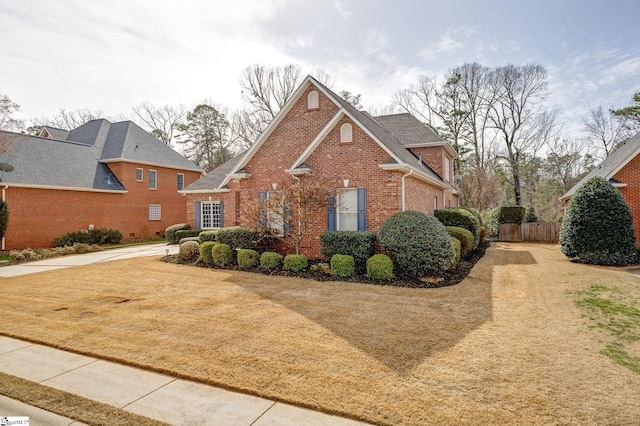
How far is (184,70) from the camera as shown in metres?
14.1

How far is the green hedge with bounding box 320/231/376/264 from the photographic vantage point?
11.1 m

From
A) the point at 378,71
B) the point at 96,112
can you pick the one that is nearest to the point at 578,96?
the point at 378,71

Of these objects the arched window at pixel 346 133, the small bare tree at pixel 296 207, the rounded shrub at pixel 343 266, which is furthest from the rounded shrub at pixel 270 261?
the arched window at pixel 346 133

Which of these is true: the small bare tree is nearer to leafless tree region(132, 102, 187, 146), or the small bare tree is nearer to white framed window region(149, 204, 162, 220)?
white framed window region(149, 204, 162, 220)

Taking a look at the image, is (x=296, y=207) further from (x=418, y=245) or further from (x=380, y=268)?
(x=418, y=245)

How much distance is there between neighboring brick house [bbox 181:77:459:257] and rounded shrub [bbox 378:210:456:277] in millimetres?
1262

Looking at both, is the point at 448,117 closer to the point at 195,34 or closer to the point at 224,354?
→ the point at 195,34

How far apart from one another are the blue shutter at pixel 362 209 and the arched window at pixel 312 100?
4434 mm

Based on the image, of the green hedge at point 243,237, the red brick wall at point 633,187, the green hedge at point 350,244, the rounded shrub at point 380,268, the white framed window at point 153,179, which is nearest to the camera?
the rounded shrub at point 380,268

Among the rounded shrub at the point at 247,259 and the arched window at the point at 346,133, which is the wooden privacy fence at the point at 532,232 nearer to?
the arched window at the point at 346,133

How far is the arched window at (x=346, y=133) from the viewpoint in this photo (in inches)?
492

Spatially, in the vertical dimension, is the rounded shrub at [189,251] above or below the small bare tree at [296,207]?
below

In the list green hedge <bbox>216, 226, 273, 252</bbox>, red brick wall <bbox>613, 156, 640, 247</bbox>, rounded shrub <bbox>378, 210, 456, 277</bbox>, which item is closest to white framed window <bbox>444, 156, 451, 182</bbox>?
Result: red brick wall <bbox>613, 156, 640, 247</bbox>

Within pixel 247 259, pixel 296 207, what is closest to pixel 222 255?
pixel 247 259
